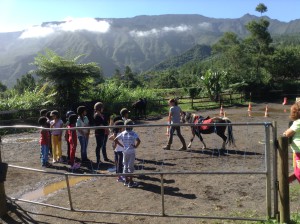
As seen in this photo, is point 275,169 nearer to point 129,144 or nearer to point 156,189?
point 156,189

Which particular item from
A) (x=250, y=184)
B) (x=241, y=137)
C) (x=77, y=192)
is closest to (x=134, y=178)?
(x=77, y=192)

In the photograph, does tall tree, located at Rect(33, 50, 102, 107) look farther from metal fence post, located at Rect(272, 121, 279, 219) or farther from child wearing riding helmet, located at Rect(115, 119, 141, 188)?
metal fence post, located at Rect(272, 121, 279, 219)

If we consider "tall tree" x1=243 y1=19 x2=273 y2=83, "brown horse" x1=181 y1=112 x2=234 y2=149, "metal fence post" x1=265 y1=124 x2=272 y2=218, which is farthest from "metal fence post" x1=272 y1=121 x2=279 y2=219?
"tall tree" x1=243 y1=19 x2=273 y2=83

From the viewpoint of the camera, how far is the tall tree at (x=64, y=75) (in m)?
18.3

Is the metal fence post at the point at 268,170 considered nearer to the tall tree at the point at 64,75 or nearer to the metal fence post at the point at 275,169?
the metal fence post at the point at 275,169

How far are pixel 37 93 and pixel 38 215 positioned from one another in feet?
A: 45.0

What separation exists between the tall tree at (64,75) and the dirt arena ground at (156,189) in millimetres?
6981

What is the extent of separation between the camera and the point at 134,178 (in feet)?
26.5

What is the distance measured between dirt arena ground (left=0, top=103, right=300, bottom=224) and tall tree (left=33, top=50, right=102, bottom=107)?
22.9ft

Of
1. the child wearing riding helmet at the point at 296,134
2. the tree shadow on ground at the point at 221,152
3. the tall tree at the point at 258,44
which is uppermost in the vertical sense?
the tall tree at the point at 258,44

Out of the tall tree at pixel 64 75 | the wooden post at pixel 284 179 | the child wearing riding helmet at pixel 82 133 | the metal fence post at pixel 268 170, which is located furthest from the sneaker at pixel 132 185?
the tall tree at pixel 64 75

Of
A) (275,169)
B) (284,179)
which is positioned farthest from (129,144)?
(284,179)

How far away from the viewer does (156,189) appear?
287 inches

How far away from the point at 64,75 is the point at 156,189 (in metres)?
12.4
